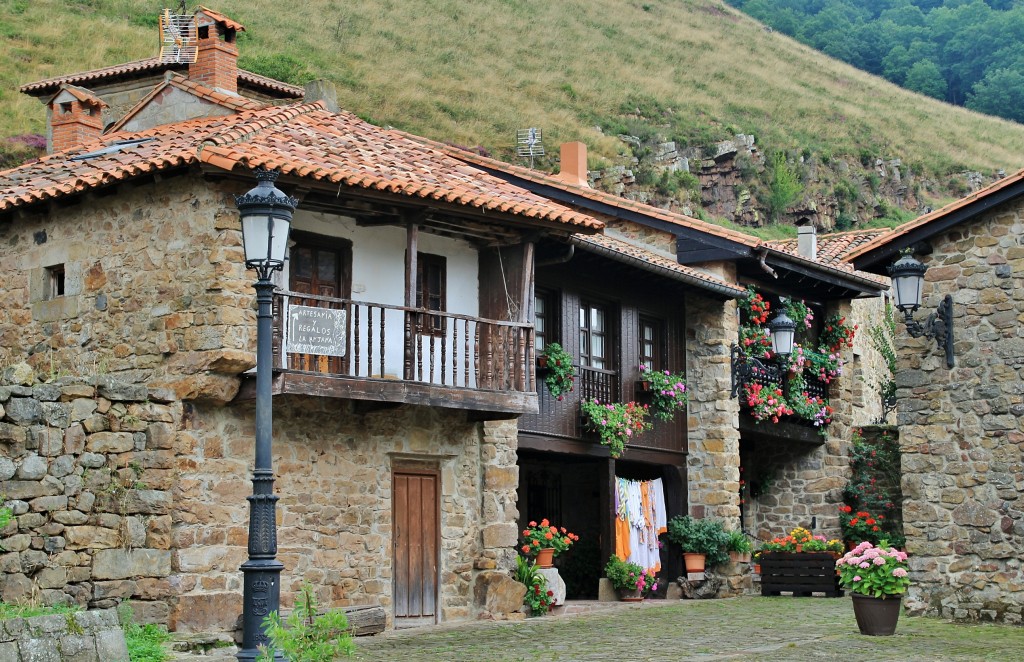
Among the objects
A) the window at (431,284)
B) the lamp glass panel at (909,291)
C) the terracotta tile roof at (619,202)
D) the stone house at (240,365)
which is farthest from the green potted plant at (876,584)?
the terracotta tile roof at (619,202)

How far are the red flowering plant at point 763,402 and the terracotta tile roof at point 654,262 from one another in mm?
1955

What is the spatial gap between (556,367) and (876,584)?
6017mm

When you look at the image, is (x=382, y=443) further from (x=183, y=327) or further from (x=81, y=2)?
(x=81, y=2)

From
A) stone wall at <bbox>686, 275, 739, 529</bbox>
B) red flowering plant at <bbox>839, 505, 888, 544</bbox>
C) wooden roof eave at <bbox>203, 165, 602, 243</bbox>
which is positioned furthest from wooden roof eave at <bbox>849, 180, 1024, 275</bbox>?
red flowering plant at <bbox>839, 505, 888, 544</bbox>

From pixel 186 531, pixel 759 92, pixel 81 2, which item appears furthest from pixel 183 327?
pixel 759 92

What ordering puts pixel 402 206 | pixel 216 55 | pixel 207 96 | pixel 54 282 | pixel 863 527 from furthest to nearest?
pixel 863 527
pixel 216 55
pixel 207 96
pixel 54 282
pixel 402 206

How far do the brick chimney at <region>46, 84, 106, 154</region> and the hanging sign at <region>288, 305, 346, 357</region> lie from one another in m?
6.64

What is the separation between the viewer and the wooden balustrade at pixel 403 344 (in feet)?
41.7

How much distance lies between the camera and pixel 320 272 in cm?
1405

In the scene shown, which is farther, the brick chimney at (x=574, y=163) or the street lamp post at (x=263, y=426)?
the brick chimney at (x=574, y=163)

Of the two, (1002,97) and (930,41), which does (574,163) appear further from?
(930,41)

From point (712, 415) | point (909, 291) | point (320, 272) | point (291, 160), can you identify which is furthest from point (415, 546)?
point (712, 415)

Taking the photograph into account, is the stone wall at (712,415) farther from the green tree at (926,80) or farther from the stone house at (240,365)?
the green tree at (926,80)

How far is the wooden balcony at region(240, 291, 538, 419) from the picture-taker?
41.6 feet
